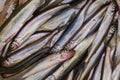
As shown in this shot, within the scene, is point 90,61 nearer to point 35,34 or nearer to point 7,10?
point 35,34

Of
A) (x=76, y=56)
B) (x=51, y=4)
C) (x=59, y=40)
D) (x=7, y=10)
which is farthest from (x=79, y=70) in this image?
(x=7, y=10)

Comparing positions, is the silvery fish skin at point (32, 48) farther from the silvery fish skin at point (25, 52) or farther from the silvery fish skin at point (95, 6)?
the silvery fish skin at point (95, 6)

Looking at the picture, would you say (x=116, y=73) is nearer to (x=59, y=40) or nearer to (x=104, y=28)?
(x=104, y=28)

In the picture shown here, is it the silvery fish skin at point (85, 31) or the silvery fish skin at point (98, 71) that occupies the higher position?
the silvery fish skin at point (85, 31)

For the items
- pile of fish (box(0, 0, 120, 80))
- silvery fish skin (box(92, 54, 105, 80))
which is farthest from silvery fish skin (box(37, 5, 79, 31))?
silvery fish skin (box(92, 54, 105, 80))

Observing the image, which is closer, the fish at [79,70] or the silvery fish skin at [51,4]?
the fish at [79,70]

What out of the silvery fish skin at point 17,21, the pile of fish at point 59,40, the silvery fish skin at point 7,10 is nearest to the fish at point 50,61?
the pile of fish at point 59,40

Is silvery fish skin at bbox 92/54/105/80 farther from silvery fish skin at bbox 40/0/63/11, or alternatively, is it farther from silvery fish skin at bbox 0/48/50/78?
silvery fish skin at bbox 40/0/63/11

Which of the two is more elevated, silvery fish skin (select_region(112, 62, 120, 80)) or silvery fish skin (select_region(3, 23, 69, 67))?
silvery fish skin (select_region(3, 23, 69, 67))
